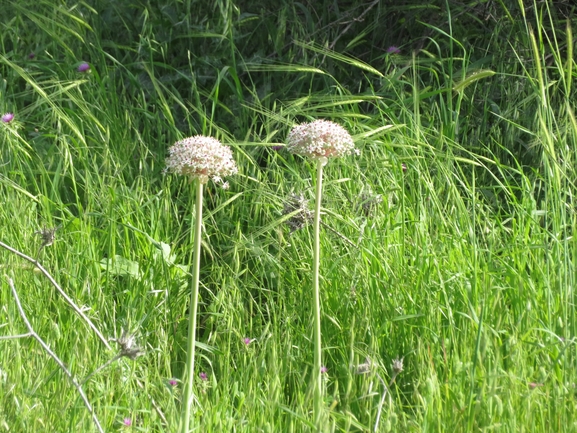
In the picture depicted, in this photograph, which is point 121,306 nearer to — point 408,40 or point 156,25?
point 156,25

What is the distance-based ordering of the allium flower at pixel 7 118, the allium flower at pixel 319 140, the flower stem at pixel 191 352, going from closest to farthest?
the flower stem at pixel 191 352 → the allium flower at pixel 319 140 → the allium flower at pixel 7 118

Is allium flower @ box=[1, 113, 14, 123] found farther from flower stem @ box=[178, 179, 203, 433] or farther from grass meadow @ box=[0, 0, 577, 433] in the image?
flower stem @ box=[178, 179, 203, 433]

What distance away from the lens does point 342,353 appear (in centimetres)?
174

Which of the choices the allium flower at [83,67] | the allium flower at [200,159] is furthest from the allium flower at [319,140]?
the allium flower at [83,67]

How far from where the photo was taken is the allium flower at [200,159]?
1247 mm

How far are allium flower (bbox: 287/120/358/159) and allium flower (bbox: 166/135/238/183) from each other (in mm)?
127

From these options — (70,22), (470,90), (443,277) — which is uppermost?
(70,22)

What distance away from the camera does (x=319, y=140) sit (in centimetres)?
133

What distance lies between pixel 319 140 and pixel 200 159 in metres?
0.20

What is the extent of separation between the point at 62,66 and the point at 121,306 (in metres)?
1.32

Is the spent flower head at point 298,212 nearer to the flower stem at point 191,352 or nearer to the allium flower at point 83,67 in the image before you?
the flower stem at point 191,352

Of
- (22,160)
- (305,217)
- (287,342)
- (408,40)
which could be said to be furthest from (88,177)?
(408,40)

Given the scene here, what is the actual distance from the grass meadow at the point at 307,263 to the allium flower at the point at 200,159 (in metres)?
0.26

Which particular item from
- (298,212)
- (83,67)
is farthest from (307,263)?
(83,67)
